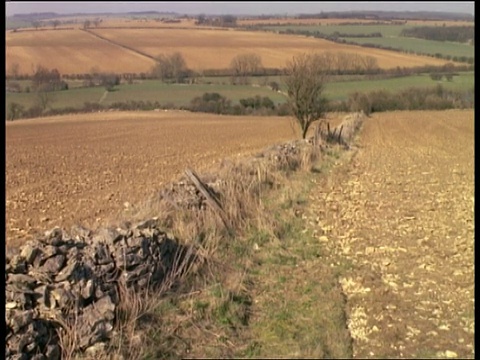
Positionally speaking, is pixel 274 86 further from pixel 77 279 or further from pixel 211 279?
pixel 77 279

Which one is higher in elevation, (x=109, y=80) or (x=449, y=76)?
(x=109, y=80)

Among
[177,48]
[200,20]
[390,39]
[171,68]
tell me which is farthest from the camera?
[171,68]

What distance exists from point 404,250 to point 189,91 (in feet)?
148

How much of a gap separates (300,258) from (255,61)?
41.4 metres

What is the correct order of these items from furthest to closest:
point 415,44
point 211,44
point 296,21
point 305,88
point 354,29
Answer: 1. point 211,44
2. point 296,21
3. point 415,44
4. point 354,29
5. point 305,88

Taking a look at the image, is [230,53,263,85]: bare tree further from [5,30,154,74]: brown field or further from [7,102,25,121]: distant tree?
[7,102,25,121]: distant tree

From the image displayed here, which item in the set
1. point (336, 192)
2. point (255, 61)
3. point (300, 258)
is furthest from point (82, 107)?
point (300, 258)

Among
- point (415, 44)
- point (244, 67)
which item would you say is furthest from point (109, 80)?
point (415, 44)

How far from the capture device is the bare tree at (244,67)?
48188 mm

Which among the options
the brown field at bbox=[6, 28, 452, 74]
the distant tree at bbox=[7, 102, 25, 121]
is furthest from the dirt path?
the distant tree at bbox=[7, 102, 25, 121]

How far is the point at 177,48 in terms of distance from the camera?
52.3 meters

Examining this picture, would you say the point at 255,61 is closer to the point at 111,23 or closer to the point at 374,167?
the point at 111,23

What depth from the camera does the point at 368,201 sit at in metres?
12.9

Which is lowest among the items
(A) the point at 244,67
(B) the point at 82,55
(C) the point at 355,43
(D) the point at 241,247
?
(D) the point at 241,247
